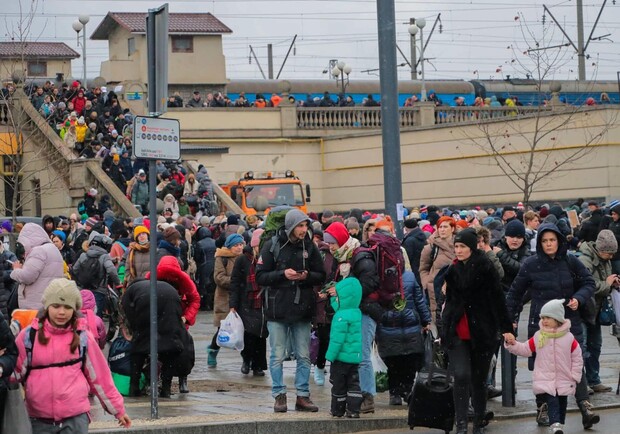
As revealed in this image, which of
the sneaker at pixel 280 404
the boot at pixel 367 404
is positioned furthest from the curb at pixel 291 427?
the sneaker at pixel 280 404

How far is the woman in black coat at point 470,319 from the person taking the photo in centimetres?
1218

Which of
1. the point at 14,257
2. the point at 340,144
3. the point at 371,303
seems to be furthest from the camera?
the point at 340,144

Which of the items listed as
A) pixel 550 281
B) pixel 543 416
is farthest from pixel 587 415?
pixel 550 281

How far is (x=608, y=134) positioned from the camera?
40906 millimetres

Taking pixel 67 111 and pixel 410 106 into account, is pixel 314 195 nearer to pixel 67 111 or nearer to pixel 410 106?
pixel 410 106

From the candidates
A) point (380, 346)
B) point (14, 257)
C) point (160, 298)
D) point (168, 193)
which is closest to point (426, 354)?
point (380, 346)

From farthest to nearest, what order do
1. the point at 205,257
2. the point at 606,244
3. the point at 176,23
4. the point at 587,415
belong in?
the point at 176,23 → the point at 205,257 → the point at 606,244 → the point at 587,415

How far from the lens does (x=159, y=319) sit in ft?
47.5

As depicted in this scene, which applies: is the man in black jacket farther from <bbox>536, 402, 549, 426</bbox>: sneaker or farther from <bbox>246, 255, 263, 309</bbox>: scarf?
<bbox>246, 255, 263, 309</bbox>: scarf

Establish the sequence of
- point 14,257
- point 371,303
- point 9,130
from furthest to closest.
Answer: point 9,130 → point 14,257 → point 371,303

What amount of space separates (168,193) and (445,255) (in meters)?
20.0

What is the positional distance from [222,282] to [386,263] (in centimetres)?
517

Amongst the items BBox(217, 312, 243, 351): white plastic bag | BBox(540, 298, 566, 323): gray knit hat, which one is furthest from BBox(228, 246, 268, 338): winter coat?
BBox(540, 298, 566, 323): gray knit hat

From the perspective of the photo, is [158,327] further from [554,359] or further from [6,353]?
[6,353]
